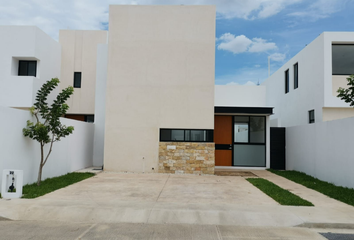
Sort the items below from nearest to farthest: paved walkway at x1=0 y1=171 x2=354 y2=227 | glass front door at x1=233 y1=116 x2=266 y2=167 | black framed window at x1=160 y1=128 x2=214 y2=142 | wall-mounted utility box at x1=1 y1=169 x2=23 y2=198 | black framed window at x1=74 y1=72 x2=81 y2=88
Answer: paved walkway at x1=0 y1=171 x2=354 y2=227, wall-mounted utility box at x1=1 y1=169 x2=23 y2=198, black framed window at x1=160 y1=128 x2=214 y2=142, glass front door at x1=233 y1=116 x2=266 y2=167, black framed window at x1=74 y1=72 x2=81 y2=88

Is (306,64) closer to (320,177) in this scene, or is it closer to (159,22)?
(320,177)

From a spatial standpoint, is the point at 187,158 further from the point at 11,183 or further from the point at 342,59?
the point at 342,59

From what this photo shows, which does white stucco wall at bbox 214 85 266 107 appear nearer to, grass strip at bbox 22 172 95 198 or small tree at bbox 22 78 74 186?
grass strip at bbox 22 172 95 198

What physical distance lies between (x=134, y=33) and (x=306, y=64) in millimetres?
9887

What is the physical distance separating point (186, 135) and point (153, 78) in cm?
299

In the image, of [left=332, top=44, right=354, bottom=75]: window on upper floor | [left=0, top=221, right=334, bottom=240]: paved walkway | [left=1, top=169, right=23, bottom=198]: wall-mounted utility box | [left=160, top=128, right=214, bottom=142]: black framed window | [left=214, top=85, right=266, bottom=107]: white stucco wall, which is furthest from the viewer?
[left=214, top=85, right=266, bottom=107]: white stucco wall

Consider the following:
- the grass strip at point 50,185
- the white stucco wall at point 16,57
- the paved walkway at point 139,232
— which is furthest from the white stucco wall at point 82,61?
the paved walkway at point 139,232

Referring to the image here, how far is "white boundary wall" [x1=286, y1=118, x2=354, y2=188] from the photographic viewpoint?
932 centimetres

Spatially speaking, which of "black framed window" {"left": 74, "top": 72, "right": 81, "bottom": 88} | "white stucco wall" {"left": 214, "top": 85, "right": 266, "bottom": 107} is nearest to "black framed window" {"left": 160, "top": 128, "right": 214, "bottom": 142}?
"black framed window" {"left": 74, "top": 72, "right": 81, "bottom": 88}

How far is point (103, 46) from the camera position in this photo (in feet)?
52.7

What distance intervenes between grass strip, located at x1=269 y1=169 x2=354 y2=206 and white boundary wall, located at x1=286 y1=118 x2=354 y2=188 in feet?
0.85

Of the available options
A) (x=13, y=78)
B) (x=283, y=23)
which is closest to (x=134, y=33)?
(x=13, y=78)

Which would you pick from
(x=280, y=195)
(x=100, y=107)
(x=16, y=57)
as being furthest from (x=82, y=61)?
(x=280, y=195)

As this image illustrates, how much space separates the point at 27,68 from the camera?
16.4m
